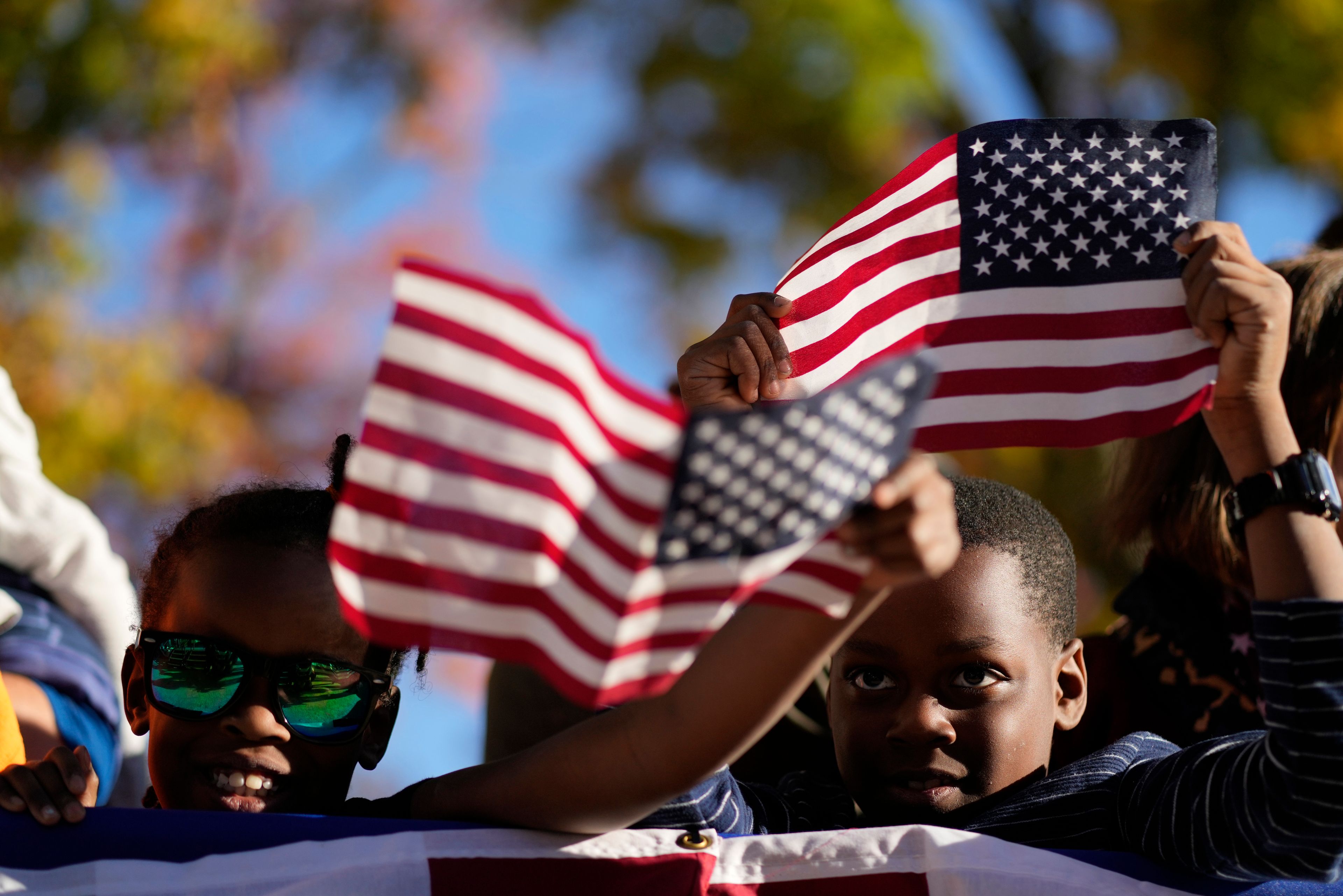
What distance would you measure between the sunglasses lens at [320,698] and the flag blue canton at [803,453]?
0.90 metres

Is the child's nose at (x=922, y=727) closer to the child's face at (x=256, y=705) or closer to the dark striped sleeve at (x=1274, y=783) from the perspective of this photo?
the dark striped sleeve at (x=1274, y=783)

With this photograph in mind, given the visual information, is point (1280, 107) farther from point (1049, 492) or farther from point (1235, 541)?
point (1235, 541)

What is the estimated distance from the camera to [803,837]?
2.07 m

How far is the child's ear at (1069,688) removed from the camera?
2754 mm

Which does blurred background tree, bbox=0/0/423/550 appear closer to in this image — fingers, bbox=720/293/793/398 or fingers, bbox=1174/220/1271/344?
fingers, bbox=720/293/793/398

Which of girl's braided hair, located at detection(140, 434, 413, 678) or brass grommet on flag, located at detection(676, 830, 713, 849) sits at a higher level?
girl's braided hair, located at detection(140, 434, 413, 678)

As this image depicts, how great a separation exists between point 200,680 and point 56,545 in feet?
4.25

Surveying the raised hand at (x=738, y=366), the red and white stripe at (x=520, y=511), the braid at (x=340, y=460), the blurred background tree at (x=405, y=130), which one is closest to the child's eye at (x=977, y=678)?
the raised hand at (x=738, y=366)

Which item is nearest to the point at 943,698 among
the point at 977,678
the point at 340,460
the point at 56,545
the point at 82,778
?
the point at 977,678

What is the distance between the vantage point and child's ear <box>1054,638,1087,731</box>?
108 inches

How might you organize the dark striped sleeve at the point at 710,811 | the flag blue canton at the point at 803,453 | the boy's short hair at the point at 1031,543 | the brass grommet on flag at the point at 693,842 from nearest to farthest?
the flag blue canton at the point at 803,453, the brass grommet on flag at the point at 693,842, the dark striped sleeve at the point at 710,811, the boy's short hair at the point at 1031,543

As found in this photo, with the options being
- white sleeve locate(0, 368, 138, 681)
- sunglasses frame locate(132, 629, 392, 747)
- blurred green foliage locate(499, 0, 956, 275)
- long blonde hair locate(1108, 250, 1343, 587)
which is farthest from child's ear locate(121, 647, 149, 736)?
blurred green foliage locate(499, 0, 956, 275)

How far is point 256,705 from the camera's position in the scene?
2.29m

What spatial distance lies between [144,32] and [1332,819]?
9416mm
